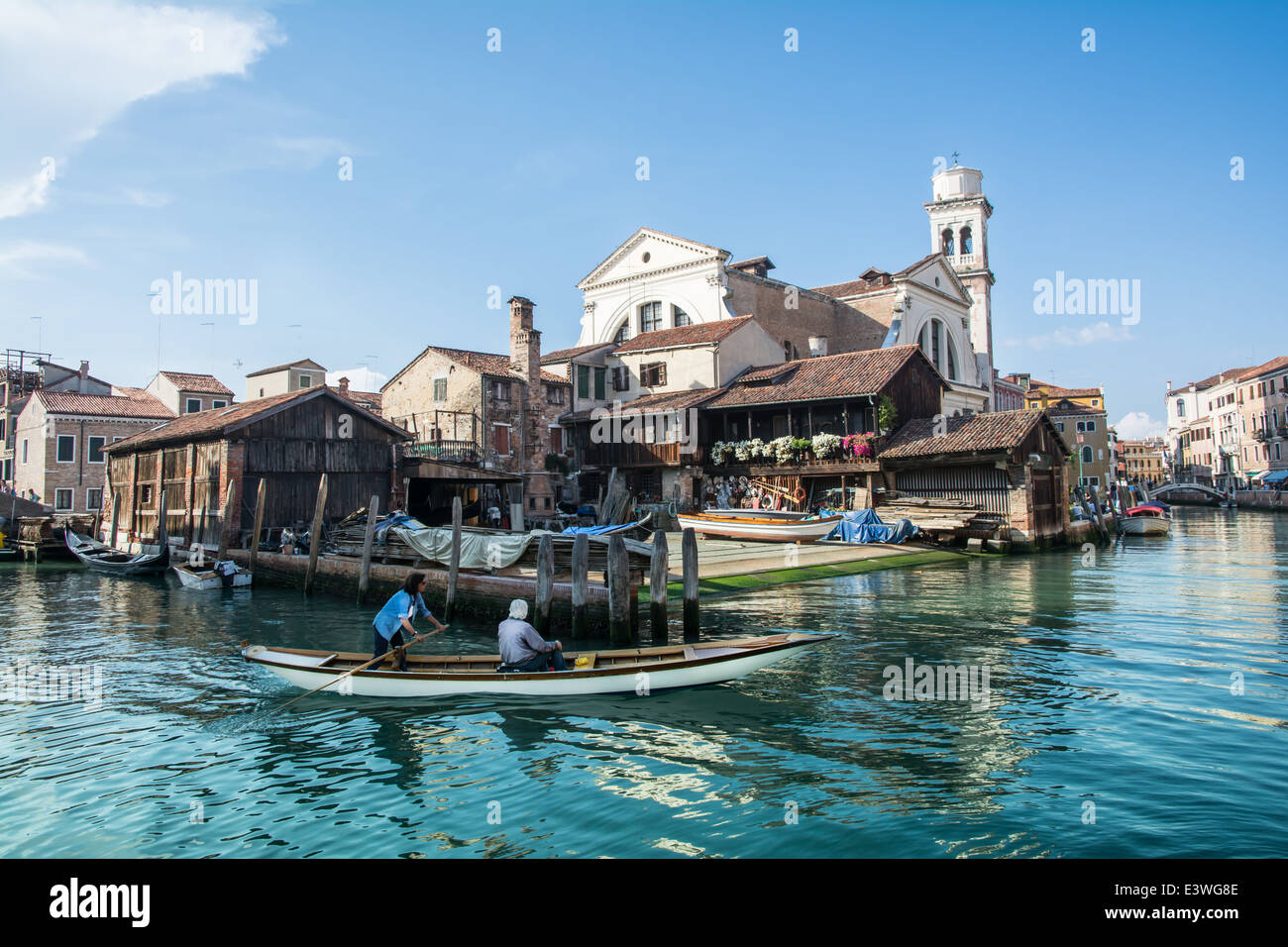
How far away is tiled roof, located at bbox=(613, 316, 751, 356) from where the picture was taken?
37438 mm

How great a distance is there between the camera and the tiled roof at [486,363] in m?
35.7

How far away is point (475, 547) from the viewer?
18844 millimetres

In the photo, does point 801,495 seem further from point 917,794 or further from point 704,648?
point 917,794

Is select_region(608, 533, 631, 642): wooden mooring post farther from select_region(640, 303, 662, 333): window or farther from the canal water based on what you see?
select_region(640, 303, 662, 333): window

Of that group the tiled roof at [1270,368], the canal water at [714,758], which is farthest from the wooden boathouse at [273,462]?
the tiled roof at [1270,368]

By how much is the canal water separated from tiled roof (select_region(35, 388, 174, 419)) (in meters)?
34.0

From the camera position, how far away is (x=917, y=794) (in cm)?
696

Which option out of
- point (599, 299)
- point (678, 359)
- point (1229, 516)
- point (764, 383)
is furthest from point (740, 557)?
point (1229, 516)

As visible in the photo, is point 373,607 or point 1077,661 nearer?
point 1077,661

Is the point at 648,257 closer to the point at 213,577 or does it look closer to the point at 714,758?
the point at 213,577

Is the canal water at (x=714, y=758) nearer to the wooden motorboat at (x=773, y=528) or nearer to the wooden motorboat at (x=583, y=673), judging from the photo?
the wooden motorboat at (x=583, y=673)

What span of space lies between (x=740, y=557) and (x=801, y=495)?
10.4m

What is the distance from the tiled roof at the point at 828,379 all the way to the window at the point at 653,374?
13.7ft

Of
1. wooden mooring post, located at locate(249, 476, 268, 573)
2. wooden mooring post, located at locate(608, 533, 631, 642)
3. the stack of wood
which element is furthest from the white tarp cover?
the stack of wood
